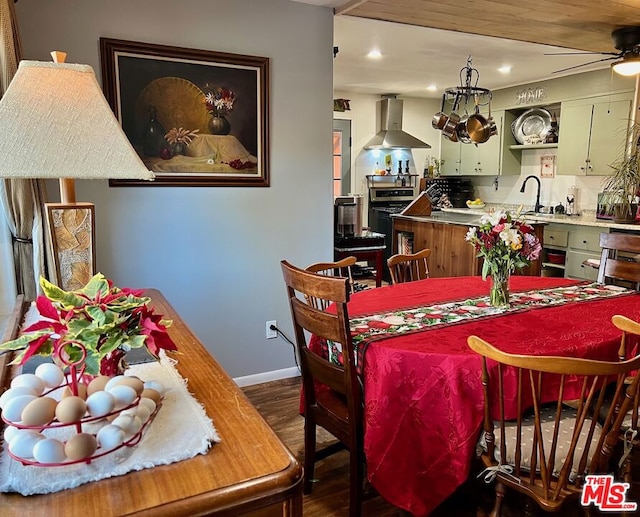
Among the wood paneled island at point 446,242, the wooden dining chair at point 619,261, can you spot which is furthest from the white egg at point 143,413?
the wood paneled island at point 446,242

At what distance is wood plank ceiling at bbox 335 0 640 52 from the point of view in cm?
287

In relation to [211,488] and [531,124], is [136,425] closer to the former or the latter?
[211,488]

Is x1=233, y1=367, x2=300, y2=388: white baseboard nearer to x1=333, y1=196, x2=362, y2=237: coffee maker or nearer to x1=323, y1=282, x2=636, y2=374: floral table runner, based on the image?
x1=323, y1=282, x2=636, y2=374: floral table runner

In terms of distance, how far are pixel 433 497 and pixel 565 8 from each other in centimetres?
292

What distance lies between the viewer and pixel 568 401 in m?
1.65

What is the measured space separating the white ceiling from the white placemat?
2.69 m

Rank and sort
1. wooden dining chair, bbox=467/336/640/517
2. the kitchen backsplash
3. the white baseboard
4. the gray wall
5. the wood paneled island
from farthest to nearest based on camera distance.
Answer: the kitchen backsplash < the wood paneled island < the white baseboard < the gray wall < wooden dining chair, bbox=467/336/640/517

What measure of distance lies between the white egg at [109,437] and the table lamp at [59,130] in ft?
1.97

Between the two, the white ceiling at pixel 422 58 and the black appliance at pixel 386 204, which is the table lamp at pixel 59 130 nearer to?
the white ceiling at pixel 422 58

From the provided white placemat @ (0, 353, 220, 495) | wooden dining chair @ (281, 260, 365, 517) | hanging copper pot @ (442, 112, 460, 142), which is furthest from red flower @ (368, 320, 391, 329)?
hanging copper pot @ (442, 112, 460, 142)

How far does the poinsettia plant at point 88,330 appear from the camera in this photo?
782 millimetres

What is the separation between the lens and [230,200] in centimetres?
288

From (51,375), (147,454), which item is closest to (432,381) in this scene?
(147,454)

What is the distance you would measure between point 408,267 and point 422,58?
2781mm
